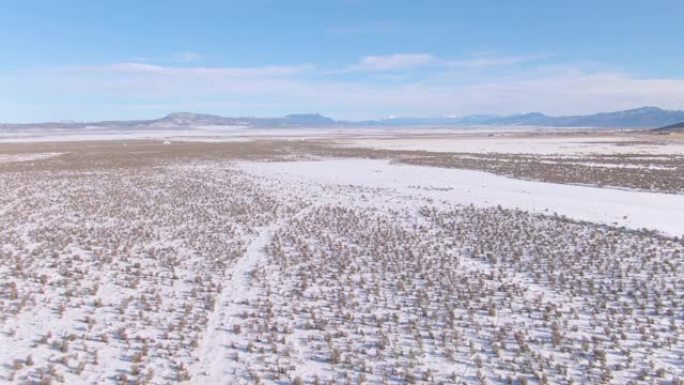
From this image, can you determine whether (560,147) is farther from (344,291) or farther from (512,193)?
(344,291)

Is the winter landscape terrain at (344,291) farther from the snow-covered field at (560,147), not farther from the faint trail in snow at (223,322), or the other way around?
the snow-covered field at (560,147)

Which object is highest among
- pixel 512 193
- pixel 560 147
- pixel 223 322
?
pixel 560 147

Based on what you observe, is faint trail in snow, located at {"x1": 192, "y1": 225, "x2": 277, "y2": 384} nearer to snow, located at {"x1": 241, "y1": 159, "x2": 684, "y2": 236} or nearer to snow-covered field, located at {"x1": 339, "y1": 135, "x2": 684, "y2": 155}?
snow, located at {"x1": 241, "y1": 159, "x2": 684, "y2": 236}

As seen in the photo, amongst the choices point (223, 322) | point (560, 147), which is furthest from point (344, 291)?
point (560, 147)

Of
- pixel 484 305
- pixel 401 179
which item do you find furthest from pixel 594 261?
pixel 401 179

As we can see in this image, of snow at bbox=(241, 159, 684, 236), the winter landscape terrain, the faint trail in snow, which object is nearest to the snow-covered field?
snow at bbox=(241, 159, 684, 236)

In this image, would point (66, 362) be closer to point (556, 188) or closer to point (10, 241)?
point (10, 241)
